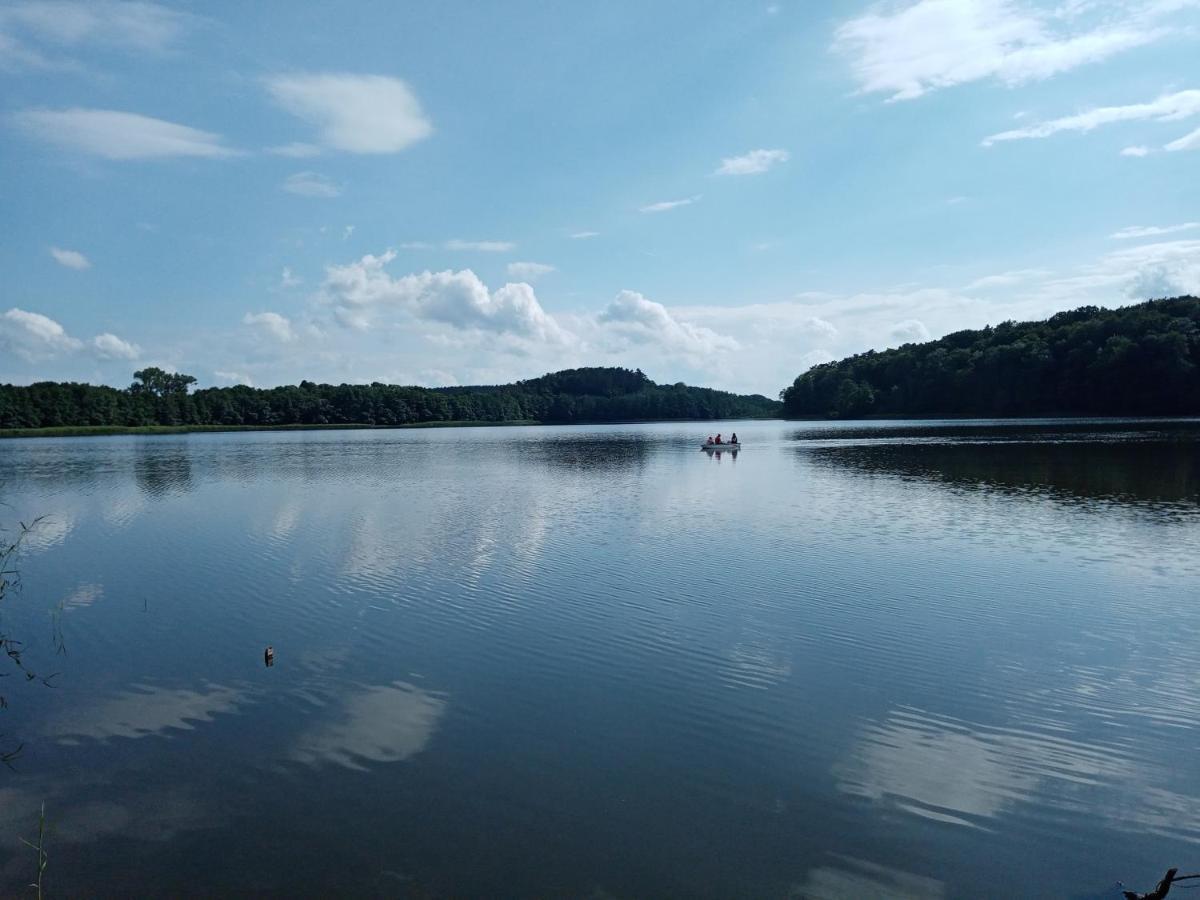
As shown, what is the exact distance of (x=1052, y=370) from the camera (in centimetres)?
9744

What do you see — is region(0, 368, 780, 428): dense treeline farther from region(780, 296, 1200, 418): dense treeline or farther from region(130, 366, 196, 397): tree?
region(780, 296, 1200, 418): dense treeline

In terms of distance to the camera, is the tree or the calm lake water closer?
the calm lake water

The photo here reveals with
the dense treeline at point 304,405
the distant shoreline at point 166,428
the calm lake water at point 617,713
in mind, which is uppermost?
the dense treeline at point 304,405

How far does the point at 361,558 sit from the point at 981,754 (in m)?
13.0

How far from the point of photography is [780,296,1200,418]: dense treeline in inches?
3312

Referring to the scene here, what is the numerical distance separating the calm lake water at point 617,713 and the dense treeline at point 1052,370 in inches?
3120

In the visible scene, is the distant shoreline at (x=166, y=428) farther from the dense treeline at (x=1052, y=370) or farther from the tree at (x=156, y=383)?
the dense treeline at (x=1052, y=370)

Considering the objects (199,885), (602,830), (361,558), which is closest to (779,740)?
(602,830)

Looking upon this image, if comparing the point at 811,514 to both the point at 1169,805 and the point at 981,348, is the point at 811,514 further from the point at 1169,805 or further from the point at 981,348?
the point at 981,348

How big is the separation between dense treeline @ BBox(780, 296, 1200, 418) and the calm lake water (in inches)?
3120

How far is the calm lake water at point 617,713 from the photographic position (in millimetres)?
5809

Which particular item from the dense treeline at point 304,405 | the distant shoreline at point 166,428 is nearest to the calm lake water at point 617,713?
the distant shoreline at point 166,428

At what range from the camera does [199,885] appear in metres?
5.61

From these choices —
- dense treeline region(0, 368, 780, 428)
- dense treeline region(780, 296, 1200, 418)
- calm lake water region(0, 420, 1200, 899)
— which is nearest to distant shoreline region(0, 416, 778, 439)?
dense treeline region(0, 368, 780, 428)
